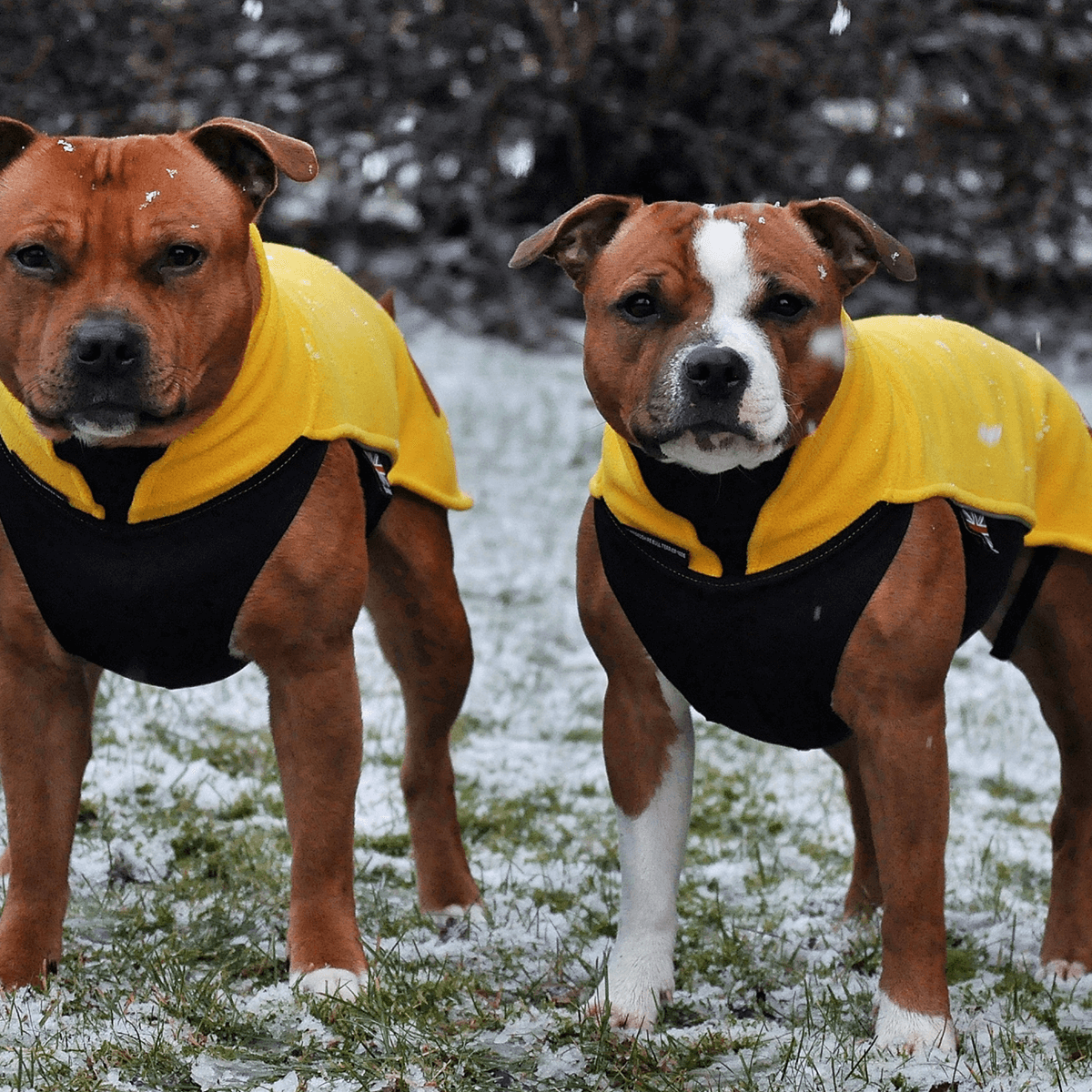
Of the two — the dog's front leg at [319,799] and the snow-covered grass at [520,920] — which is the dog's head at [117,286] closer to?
the dog's front leg at [319,799]

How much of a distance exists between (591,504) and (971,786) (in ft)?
10.7

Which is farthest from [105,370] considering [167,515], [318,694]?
[318,694]

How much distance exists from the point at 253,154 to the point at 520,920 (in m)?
2.33

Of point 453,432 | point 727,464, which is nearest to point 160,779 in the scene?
point 727,464

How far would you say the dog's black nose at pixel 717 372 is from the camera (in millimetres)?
3668

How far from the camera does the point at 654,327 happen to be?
3.88 m

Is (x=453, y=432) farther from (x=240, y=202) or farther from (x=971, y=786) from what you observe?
(x=240, y=202)

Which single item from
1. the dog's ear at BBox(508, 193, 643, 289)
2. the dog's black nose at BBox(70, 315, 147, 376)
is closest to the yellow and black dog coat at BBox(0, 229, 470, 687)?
the dog's black nose at BBox(70, 315, 147, 376)

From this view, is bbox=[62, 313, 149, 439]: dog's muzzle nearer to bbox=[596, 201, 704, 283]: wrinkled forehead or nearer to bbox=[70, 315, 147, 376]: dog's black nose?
bbox=[70, 315, 147, 376]: dog's black nose

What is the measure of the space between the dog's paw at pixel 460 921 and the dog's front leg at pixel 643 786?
65 centimetres

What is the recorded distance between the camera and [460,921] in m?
4.85

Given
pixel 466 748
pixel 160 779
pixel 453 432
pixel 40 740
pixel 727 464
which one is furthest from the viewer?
pixel 453 432

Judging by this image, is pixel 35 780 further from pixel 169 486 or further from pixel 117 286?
pixel 117 286

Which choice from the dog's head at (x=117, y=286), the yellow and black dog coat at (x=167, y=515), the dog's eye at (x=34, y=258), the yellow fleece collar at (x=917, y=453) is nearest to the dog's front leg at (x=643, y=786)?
the yellow fleece collar at (x=917, y=453)
